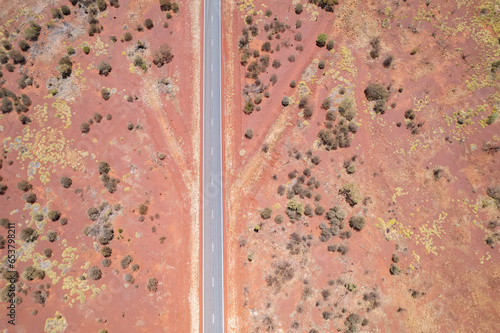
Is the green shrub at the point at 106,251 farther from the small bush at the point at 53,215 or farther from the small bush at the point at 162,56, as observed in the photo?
the small bush at the point at 162,56

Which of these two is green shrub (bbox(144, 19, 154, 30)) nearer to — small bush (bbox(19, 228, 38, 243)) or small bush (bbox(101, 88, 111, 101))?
small bush (bbox(101, 88, 111, 101))

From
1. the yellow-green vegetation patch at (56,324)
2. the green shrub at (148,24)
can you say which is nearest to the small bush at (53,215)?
the yellow-green vegetation patch at (56,324)

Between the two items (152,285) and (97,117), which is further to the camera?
(97,117)

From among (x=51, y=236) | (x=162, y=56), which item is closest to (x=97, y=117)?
(x=162, y=56)

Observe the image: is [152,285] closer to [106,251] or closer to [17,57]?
[106,251]

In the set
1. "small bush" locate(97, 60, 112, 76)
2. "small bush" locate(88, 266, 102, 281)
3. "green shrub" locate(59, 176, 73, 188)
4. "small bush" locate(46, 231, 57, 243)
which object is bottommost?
"small bush" locate(88, 266, 102, 281)

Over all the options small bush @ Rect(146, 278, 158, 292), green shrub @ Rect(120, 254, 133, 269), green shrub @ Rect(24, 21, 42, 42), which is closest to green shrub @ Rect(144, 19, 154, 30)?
green shrub @ Rect(24, 21, 42, 42)

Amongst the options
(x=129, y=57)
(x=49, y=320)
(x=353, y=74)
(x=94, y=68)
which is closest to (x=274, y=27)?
(x=353, y=74)
